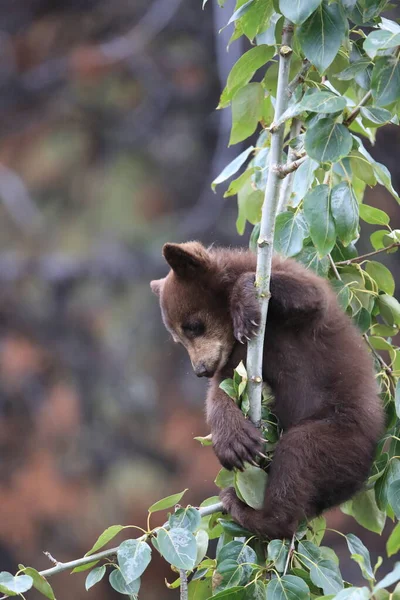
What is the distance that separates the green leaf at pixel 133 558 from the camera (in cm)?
169

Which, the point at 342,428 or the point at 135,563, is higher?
the point at 135,563

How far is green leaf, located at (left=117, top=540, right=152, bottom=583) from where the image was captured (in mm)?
1689

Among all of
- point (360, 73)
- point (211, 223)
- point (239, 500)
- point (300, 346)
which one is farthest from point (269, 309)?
point (211, 223)

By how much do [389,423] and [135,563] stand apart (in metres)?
0.88

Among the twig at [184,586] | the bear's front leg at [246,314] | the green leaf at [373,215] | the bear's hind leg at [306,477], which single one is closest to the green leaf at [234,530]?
the bear's hind leg at [306,477]

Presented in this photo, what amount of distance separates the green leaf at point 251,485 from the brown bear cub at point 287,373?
26 mm

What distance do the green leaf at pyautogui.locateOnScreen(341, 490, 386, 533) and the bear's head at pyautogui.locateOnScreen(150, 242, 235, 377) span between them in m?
0.55

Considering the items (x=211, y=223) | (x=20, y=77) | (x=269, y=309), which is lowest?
(x=211, y=223)

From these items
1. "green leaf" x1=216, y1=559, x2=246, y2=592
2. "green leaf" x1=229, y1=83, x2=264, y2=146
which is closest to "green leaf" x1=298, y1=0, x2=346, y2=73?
"green leaf" x1=229, y1=83, x2=264, y2=146

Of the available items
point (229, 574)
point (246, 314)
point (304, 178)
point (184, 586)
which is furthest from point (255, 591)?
point (304, 178)

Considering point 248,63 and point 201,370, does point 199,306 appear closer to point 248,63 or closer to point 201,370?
point 201,370

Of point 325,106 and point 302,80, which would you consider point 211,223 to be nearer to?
point 302,80

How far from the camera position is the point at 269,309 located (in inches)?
86.2

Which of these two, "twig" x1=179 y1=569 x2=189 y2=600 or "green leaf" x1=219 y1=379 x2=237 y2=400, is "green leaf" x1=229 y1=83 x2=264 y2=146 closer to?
"green leaf" x1=219 y1=379 x2=237 y2=400
